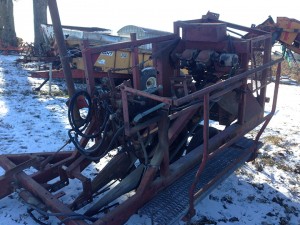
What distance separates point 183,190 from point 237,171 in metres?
1.59

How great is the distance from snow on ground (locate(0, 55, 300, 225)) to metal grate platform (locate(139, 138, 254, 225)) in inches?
15.4

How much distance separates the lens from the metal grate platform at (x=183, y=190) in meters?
2.75

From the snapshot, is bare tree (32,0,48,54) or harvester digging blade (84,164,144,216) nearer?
harvester digging blade (84,164,144,216)

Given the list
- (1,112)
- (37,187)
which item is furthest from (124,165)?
(1,112)

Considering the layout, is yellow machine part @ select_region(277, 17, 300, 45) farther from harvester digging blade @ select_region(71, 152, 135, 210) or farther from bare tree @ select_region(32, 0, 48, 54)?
bare tree @ select_region(32, 0, 48, 54)

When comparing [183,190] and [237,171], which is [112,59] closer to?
[237,171]

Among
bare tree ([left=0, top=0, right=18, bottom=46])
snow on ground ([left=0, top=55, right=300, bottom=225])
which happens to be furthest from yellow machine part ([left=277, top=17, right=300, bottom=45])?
bare tree ([left=0, top=0, right=18, bottom=46])

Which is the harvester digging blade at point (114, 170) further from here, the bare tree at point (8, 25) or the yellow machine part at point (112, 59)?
the bare tree at point (8, 25)

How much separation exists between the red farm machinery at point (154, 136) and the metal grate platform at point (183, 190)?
1cm

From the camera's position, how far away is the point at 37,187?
121 inches

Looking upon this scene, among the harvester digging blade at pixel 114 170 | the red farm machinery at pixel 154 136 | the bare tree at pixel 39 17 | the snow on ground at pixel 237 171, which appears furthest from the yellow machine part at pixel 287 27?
the bare tree at pixel 39 17

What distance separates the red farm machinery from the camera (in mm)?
2838

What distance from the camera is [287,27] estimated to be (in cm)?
598

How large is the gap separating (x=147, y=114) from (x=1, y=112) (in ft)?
15.8
